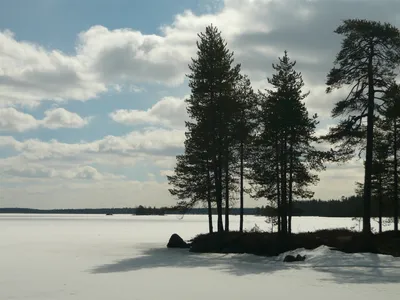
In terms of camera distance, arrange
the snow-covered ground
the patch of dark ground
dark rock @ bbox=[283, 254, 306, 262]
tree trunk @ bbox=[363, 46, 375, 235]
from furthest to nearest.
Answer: tree trunk @ bbox=[363, 46, 375, 235] < the patch of dark ground < dark rock @ bbox=[283, 254, 306, 262] < the snow-covered ground

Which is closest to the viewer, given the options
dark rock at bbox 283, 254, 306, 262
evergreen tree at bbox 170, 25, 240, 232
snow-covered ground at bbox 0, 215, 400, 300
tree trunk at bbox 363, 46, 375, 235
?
snow-covered ground at bbox 0, 215, 400, 300

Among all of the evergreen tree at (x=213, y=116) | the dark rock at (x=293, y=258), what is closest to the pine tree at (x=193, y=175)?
the evergreen tree at (x=213, y=116)

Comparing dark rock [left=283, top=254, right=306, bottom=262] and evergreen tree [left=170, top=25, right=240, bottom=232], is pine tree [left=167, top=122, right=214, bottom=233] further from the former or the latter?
dark rock [left=283, top=254, right=306, bottom=262]

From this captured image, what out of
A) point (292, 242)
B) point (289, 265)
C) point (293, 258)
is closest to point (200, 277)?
point (289, 265)

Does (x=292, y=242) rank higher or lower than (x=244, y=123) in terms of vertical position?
lower

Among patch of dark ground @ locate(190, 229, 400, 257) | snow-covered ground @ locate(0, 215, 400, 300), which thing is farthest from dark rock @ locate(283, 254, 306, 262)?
patch of dark ground @ locate(190, 229, 400, 257)

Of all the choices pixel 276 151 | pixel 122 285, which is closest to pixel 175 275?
pixel 122 285

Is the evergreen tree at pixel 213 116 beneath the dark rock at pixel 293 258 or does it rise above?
above

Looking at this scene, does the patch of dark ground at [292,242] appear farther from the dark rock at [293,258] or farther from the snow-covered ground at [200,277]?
the dark rock at [293,258]

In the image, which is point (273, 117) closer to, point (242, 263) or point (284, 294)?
point (242, 263)

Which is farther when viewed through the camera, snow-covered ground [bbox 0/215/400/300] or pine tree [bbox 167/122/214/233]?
pine tree [bbox 167/122/214/233]

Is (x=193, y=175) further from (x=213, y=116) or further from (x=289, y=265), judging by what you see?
(x=289, y=265)

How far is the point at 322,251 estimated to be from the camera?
26.6m

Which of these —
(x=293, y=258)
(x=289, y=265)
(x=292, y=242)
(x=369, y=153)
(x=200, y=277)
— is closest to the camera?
(x=200, y=277)
